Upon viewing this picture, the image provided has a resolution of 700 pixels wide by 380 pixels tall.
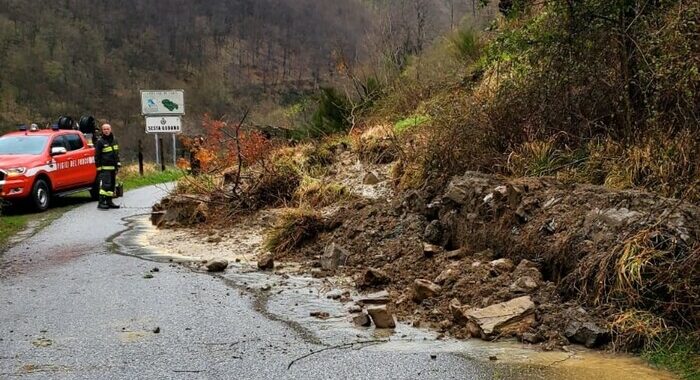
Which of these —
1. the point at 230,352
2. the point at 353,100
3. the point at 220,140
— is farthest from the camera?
the point at 353,100

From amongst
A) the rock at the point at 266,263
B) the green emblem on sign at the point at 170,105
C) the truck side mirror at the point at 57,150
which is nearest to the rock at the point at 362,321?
the rock at the point at 266,263

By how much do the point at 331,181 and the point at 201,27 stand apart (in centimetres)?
11982

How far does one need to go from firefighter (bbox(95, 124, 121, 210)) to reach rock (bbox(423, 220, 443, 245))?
862cm

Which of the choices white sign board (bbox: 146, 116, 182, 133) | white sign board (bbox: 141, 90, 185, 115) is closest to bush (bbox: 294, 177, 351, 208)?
white sign board (bbox: 146, 116, 182, 133)

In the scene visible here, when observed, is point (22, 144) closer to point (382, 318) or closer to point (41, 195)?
point (41, 195)

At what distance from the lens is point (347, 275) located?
7.43 meters

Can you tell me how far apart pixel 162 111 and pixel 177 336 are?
83.9ft

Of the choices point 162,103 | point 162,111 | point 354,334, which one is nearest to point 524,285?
point 354,334

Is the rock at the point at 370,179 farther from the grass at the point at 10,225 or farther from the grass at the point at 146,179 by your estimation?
the grass at the point at 146,179

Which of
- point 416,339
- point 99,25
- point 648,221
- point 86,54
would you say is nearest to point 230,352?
point 416,339

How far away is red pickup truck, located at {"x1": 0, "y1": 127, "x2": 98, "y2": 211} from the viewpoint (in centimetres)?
1346

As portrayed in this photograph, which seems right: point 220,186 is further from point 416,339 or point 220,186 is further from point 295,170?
point 416,339

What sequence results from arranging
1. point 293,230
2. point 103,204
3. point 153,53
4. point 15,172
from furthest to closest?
1. point 153,53
2. point 103,204
3. point 15,172
4. point 293,230

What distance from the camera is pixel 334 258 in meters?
7.82
